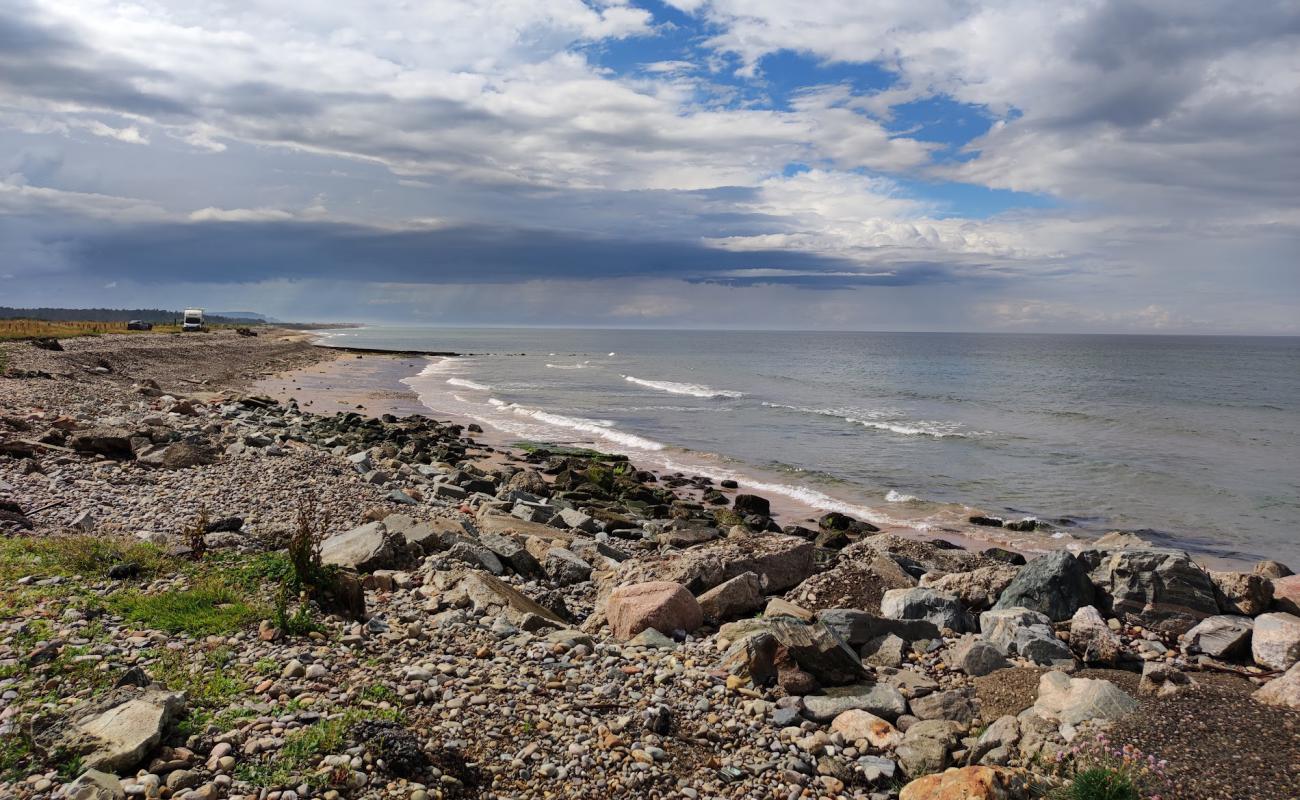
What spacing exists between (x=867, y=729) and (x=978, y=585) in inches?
202

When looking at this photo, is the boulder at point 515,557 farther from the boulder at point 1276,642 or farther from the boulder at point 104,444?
the boulder at point 104,444

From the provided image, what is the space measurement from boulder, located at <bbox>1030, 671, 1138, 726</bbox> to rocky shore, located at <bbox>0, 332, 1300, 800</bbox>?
0.09ft

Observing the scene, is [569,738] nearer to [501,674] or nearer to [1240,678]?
[501,674]

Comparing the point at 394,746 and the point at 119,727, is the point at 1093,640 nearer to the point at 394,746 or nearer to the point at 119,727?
the point at 394,746

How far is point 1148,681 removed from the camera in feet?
23.9

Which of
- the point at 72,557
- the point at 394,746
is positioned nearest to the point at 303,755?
the point at 394,746

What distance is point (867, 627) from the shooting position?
27.8ft

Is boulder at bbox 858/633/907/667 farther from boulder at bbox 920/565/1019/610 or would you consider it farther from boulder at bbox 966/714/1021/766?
boulder at bbox 920/565/1019/610

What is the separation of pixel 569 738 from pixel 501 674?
1159 millimetres

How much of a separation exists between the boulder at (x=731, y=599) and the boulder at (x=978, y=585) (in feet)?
8.65

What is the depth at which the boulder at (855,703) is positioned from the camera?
21.5 feet

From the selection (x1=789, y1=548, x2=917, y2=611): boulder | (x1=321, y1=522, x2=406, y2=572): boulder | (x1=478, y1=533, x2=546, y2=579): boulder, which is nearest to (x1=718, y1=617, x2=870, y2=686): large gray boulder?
(x1=789, y1=548, x2=917, y2=611): boulder

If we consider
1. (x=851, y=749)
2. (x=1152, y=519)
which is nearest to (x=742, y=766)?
(x=851, y=749)

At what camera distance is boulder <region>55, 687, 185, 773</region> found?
15.7ft
